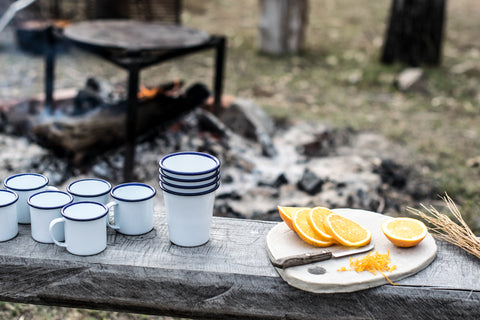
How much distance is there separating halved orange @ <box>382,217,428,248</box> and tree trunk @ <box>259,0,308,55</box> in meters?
6.18

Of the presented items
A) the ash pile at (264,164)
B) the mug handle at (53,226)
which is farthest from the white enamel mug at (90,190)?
the ash pile at (264,164)

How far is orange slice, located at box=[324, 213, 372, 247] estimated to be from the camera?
186 cm

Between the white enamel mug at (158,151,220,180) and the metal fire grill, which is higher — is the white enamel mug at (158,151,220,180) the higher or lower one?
the lower one

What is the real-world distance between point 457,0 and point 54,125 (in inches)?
416

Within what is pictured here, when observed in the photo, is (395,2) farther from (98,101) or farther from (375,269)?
(375,269)

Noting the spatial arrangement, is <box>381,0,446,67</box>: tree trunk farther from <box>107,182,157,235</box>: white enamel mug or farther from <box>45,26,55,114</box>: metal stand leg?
<box>107,182,157,235</box>: white enamel mug

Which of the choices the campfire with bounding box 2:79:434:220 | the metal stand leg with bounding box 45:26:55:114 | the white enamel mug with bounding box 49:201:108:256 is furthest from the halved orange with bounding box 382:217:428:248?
the metal stand leg with bounding box 45:26:55:114

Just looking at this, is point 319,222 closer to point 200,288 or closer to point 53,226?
point 200,288

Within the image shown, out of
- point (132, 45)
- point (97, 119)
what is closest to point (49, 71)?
point (97, 119)

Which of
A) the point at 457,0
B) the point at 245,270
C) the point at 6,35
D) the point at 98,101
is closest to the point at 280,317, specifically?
the point at 245,270

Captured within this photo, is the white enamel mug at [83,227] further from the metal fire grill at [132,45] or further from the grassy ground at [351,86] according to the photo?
the metal fire grill at [132,45]

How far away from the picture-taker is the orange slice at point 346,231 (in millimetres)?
1855

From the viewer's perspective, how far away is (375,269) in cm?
176

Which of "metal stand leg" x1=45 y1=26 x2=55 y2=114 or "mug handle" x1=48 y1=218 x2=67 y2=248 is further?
"metal stand leg" x1=45 y1=26 x2=55 y2=114
